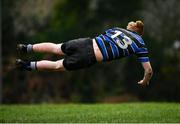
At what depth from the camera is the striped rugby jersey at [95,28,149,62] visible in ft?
48.1

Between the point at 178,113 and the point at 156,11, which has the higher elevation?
the point at 156,11

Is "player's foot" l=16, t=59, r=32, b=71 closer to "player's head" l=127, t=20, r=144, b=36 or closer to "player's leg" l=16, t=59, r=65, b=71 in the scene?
"player's leg" l=16, t=59, r=65, b=71

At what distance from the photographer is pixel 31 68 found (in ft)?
48.9

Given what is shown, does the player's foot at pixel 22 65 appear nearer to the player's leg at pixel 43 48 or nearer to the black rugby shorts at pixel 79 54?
the player's leg at pixel 43 48

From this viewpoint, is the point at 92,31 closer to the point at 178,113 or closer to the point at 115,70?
the point at 115,70

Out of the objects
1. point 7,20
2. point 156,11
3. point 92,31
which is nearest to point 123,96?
point 92,31

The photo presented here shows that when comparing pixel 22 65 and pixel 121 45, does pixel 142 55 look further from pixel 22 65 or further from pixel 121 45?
pixel 22 65

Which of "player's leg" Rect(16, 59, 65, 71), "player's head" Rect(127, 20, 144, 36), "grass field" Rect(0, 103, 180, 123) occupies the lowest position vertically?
"grass field" Rect(0, 103, 180, 123)

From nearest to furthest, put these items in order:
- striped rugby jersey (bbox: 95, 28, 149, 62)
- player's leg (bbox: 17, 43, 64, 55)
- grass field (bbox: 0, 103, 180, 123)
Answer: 1. grass field (bbox: 0, 103, 180, 123)
2. striped rugby jersey (bbox: 95, 28, 149, 62)
3. player's leg (bbox: 17, 43, 64, 55)

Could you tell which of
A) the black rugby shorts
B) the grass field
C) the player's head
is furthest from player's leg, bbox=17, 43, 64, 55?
the player's head

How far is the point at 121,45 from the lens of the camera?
14.7 meters

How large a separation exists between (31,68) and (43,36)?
27661 mm

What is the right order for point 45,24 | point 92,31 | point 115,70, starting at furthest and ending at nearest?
point 45,24
point 92,31
point 115,70

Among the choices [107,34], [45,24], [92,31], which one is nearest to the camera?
[107,34]
